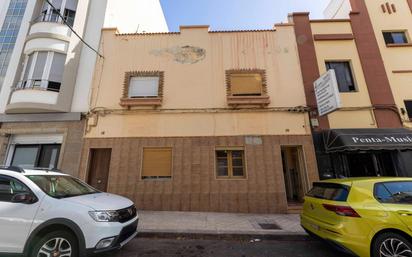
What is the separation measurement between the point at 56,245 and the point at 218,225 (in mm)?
4112

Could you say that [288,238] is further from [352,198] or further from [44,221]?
[44,221]

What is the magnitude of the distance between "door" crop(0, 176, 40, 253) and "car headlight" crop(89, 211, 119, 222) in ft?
3.33

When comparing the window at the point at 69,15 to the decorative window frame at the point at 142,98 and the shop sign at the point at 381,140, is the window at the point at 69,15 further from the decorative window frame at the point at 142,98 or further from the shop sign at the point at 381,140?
the shop sign at the point at 381,140

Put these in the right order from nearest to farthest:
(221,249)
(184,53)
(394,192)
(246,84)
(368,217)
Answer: (368,217) < (394,192) < (221,249) < (246,84) < (184,53)

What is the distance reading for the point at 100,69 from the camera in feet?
32.3

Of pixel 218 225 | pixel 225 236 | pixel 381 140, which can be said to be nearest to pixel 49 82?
pixel 218 225

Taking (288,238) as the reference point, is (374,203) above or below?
above

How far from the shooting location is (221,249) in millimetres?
4797

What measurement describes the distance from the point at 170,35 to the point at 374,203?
10039 millimetres

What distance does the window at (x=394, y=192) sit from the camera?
3941mm

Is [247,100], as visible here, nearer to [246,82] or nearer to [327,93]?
[246,82]

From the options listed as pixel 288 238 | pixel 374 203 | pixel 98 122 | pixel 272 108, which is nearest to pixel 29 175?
pixel 98 122

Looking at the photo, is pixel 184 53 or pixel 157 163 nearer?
pixel 157 163

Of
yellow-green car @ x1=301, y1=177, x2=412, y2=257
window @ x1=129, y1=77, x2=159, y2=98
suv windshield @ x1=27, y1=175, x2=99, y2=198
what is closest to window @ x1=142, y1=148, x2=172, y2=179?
window @ x1=129, y1=77, x2=159, y2=98
